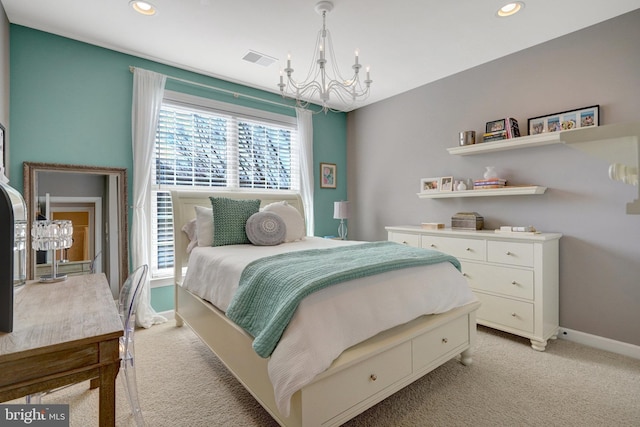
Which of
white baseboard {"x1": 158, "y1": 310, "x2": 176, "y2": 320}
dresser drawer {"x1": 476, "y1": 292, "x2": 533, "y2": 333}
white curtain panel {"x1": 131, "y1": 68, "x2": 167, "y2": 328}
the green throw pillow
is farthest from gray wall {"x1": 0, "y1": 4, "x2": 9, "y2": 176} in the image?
dresser drawer {"x1": 476, "y1": 292, "x2": 533, "y2": 333}

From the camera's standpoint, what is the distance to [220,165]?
137 inches

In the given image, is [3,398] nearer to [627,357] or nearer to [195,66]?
[195,66]

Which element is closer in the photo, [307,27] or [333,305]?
[333,305]

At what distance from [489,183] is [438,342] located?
1.75 metres

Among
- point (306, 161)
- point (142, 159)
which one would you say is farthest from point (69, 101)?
point (306, 161)

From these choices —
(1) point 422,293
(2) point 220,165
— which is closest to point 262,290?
(1) point 422,293

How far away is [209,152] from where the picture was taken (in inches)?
134

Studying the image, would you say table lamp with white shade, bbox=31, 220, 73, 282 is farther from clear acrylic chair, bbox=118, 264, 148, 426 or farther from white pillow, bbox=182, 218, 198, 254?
white pillow, bbox=182, 218, 198, 254

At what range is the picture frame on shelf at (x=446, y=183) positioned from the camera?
3.36 metres

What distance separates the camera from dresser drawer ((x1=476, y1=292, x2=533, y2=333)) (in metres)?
2.49

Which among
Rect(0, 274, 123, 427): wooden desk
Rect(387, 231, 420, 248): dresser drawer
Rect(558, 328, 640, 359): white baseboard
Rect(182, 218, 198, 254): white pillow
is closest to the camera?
Rect(0, 274, 123, 427): wooden desk

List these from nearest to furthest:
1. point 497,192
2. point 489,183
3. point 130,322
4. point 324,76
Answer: point 130,322, point 324,76, point 497,192, point 489,183

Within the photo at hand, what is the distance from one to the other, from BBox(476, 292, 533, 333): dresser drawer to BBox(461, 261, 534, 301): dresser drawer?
0.07m

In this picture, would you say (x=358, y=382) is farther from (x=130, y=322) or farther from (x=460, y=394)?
(x=130, y=322)
